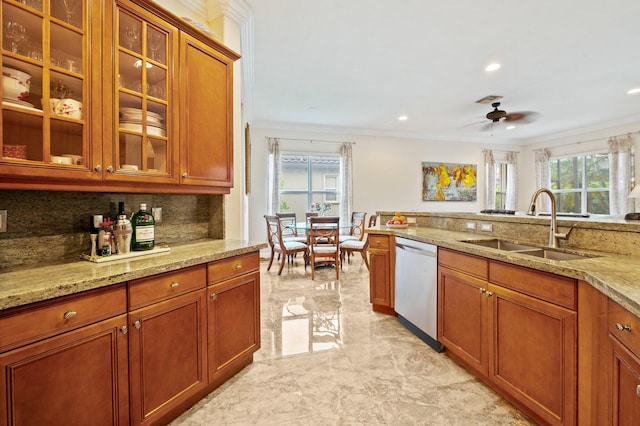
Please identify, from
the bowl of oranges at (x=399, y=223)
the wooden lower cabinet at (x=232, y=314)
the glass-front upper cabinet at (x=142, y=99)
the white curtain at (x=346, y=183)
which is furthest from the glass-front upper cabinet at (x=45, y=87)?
the white curtain at (x=346, y=183)

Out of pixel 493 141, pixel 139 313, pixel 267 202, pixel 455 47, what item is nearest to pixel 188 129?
pixel 139 313

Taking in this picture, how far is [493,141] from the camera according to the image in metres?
7.88

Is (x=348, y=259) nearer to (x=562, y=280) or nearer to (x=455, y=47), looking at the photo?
(x=455, y=47)

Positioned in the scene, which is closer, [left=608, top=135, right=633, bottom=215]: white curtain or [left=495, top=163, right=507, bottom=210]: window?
[left=608, top=135, right=633, bottom=215]: white curtain

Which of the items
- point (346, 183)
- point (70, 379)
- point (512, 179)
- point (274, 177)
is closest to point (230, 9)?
point (70, 379)

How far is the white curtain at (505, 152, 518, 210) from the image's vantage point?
7.93m

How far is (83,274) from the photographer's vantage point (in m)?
1.30

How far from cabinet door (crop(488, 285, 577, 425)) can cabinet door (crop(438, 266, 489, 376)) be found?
80 mm

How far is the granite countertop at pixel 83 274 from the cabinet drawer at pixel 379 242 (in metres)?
1.64

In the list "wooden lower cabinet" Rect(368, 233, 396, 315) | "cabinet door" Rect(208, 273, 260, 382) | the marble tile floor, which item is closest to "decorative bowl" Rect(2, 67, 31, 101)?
"cabinet door" Rect(208, 273, 260, 382)

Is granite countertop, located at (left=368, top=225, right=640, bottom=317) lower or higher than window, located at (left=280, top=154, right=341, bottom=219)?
lower

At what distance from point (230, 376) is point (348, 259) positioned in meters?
4.03

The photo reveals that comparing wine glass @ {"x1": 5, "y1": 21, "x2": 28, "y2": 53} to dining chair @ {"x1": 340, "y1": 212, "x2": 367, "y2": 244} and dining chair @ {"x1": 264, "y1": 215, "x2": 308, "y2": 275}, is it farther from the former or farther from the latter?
dining chair @ {"x1": 340, "y1": 212, "x2": 367, "y2": 244}

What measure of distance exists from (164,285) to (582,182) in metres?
8.63
